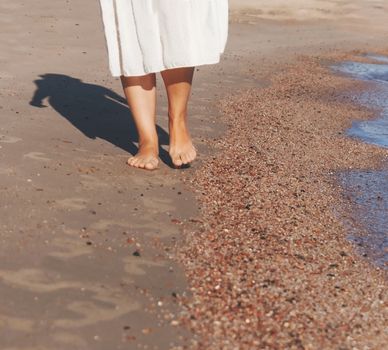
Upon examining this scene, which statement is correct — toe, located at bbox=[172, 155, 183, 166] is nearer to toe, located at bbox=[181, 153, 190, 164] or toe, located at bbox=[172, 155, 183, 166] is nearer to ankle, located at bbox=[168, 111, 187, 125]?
toe, located at bbox=[181, 153, 190, 164]

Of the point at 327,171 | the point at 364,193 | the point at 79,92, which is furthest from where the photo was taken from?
the point at 79,92

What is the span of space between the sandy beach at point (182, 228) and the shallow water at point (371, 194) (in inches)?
3.8

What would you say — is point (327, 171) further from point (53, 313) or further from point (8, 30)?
Result: point (8, 30)

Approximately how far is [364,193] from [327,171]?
18.4 inches

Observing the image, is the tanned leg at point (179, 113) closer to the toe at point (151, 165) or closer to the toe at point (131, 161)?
the toe at point (151, 165)

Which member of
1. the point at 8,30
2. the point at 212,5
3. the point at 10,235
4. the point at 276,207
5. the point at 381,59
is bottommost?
the point at 381,59

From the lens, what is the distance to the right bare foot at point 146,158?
188 inches

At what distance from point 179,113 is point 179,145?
0.63 feet

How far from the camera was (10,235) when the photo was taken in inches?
142

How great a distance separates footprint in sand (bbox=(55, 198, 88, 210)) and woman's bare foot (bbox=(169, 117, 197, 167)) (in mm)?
861

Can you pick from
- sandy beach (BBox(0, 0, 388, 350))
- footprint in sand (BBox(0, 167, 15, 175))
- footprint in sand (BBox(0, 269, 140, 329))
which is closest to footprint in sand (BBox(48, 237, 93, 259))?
sandy beach (BBox(0, 0, 388, 350))

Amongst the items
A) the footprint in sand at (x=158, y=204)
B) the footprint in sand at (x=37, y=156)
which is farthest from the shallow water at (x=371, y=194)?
the footprint in sand at (x=37, y=156)

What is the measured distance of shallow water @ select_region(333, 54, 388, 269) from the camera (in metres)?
4.05

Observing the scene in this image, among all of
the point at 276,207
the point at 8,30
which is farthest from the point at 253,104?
the point at 8,30
